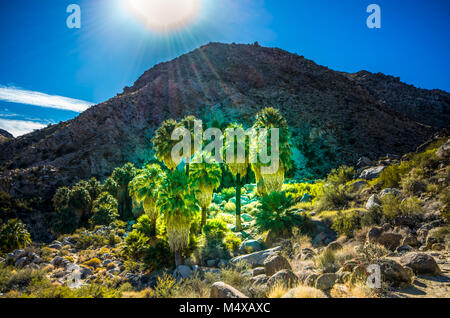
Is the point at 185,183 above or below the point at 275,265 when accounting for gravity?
above

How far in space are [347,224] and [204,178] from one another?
10959 mm

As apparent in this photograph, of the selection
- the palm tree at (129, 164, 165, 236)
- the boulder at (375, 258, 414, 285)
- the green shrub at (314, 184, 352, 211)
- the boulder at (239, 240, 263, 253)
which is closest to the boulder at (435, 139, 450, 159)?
the green shrub at (314, 184, 352, 211)

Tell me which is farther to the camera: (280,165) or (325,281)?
(280,165)

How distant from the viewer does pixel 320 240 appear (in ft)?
43.7

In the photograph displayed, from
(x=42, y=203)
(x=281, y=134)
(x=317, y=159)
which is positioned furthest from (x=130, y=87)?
(x=281, y=134)

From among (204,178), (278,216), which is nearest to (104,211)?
(204,178)

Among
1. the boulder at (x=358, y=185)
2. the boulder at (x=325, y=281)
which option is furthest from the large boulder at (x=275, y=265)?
the boulder at (x=358, y=185)

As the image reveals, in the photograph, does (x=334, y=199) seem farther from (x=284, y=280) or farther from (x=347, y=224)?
(x=284, y=280)

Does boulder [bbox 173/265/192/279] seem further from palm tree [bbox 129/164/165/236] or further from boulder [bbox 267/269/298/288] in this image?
palm tree [bbox 129/164/165/236]

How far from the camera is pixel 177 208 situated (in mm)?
14180

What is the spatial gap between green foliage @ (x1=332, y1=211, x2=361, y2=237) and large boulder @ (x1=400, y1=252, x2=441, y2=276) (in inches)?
203

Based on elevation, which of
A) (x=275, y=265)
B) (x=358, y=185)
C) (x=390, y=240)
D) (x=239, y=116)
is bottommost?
(x=275, y=265)
